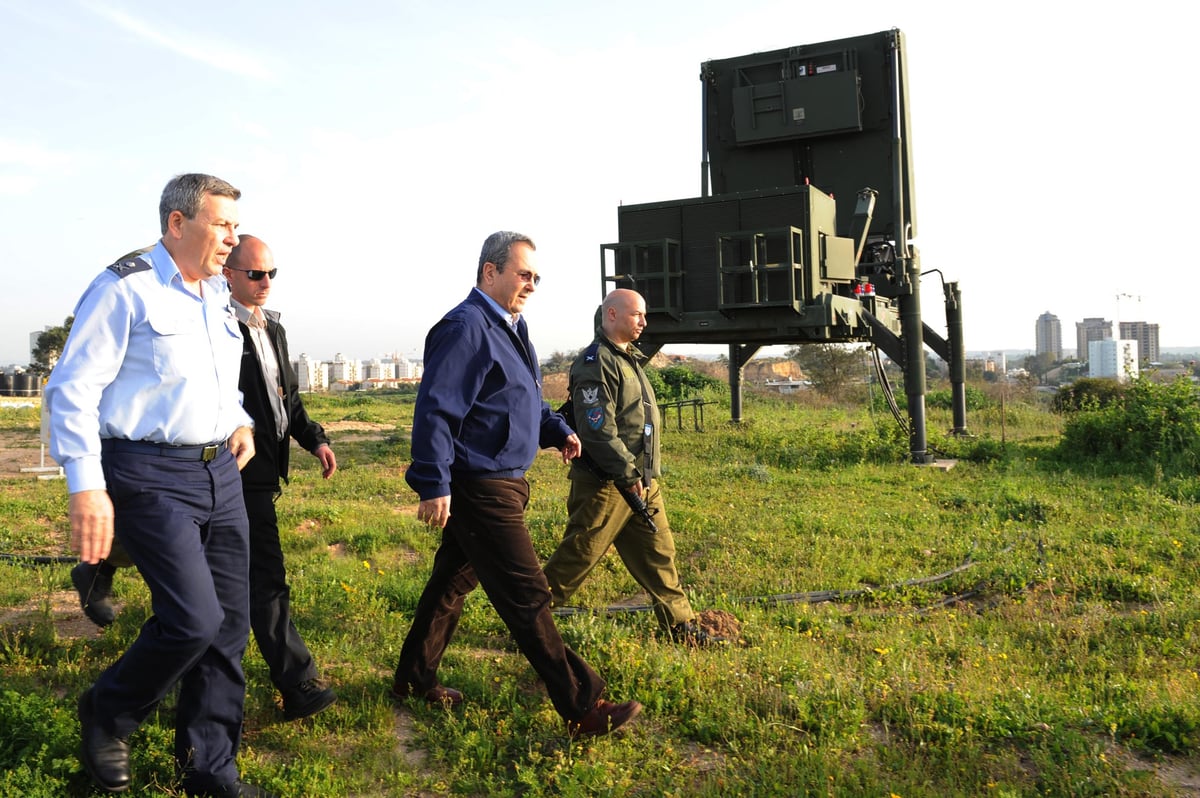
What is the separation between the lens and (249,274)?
4.02 meters

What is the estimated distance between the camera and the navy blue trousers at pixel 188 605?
9.60 ft

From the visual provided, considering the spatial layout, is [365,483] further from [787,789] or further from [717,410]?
[717,410]

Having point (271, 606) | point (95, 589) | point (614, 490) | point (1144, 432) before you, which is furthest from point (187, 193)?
point (1144, 432)

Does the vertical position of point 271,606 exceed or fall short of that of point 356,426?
it exceeds it

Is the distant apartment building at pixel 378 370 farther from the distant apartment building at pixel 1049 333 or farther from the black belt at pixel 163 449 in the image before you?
the black belt at pixel 163 449

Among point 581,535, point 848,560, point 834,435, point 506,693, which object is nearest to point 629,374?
point 581,535

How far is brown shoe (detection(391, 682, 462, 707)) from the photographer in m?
4.07

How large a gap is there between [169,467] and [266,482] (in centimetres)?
102

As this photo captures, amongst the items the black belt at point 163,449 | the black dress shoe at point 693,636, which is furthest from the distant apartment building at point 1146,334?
the black belt at point 163,449

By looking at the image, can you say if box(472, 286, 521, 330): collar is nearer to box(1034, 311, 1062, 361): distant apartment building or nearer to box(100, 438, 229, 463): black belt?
box(100, 438, 229, 463): black belt

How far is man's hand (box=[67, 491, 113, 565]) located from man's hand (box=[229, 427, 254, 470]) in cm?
70

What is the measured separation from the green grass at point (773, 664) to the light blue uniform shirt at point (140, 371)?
1.29 metres

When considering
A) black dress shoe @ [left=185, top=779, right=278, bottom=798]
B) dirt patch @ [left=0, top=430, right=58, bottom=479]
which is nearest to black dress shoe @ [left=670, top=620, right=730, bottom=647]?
black dress shoe @ [left=185, top=779, right=278, bottom=798]

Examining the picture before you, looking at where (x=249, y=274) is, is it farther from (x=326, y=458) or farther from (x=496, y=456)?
(x=496, y=456)
